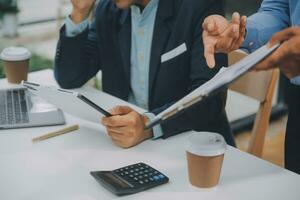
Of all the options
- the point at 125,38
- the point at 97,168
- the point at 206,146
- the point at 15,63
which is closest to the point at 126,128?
the point at 97,168

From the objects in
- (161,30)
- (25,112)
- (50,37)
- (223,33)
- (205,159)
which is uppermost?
(223,33)

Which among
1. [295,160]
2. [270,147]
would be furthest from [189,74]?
[270,147]

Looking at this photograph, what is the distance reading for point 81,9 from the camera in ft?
6.39

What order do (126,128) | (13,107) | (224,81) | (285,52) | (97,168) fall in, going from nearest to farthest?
(224,81) < (285,52) < (97,168) < (126,128) < (13,107)

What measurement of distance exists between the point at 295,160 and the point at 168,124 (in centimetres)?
47

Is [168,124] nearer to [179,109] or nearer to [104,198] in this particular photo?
[104,198]

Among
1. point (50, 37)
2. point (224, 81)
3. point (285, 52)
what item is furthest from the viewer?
point (50, 37)

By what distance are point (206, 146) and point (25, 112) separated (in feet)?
2.40

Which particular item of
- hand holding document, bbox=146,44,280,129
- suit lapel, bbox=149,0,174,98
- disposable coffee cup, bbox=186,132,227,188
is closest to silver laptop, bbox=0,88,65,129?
suit lapel, bbox=149,0,174,98

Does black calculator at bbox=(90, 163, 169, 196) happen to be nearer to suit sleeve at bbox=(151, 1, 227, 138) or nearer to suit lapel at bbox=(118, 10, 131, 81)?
suit sleeve at bbox=(151, 1, 227, 138)

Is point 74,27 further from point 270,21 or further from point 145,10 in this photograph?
point 270,21

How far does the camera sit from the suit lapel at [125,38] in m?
1.97

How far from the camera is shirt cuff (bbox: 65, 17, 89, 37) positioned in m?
1.97

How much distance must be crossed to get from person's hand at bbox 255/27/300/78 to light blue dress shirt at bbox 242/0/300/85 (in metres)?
0.49
